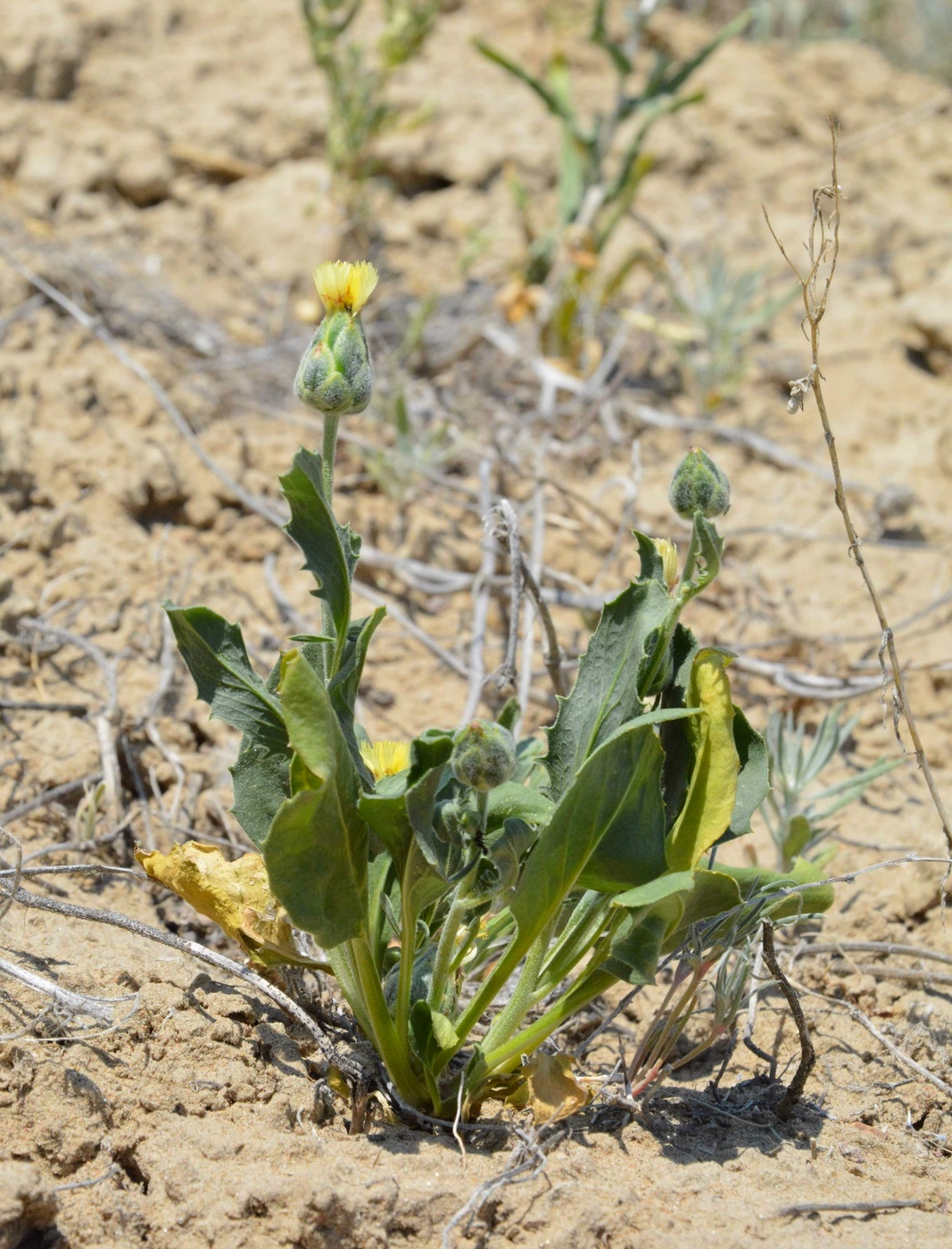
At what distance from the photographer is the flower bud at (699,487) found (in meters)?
1.63

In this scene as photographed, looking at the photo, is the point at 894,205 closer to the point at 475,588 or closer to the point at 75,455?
the point at 475,588

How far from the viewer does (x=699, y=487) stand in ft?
5.35

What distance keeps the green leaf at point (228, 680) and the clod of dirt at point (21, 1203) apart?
0.60m

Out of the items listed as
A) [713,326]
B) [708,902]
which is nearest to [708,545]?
[708,902]

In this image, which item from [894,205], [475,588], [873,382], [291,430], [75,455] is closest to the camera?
[475,588]

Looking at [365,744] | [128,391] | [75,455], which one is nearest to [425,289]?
[128,391]

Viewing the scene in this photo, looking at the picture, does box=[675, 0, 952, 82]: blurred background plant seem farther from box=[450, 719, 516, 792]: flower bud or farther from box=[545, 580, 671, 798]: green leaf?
box=[450, 719, 516, 792]: flower bud

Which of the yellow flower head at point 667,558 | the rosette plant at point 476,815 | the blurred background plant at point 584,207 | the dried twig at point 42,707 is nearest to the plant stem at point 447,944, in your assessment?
the rosette plant at point 476,815

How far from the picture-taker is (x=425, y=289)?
15.3ft

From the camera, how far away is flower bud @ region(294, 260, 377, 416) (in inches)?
61.1

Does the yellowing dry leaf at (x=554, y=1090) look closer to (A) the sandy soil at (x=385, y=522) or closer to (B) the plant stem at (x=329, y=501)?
(A) the sandy soil at (x=385, y=522)

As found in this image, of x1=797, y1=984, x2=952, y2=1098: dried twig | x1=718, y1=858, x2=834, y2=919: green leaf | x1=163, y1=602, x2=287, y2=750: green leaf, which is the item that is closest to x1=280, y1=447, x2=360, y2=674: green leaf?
x1=163, y1=602, x2=287, y2=750: green leaf

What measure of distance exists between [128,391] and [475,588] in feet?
4.47

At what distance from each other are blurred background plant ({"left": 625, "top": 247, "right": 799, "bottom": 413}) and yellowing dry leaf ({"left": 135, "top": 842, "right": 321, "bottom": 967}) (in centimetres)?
296
